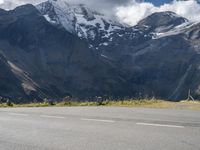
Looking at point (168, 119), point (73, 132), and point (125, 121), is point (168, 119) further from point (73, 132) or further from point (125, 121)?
point (73, 132)

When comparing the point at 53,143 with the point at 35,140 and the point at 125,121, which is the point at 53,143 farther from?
the point at 125,121

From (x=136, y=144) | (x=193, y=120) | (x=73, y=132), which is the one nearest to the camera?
(x=136, y=144)

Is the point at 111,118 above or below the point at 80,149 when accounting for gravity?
above

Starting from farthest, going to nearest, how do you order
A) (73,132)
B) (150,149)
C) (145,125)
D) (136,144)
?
(145,125) → (73,132) → (136,144) → (150,149)

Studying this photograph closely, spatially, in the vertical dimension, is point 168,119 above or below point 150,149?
above

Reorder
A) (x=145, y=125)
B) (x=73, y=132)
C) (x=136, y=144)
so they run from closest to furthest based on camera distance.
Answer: (x=136, y=144)
(x=73, y=132)
(x=145, y=125)

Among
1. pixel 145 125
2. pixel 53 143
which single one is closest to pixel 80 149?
pixel 53 143

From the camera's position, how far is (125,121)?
17812 mm

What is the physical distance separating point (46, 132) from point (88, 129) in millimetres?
1495

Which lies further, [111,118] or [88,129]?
[111,118]

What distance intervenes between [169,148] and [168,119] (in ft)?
23.0

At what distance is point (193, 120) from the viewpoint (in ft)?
57.2

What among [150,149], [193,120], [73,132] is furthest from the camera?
[193,120]

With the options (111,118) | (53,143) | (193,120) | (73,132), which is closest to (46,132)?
(73,132)
